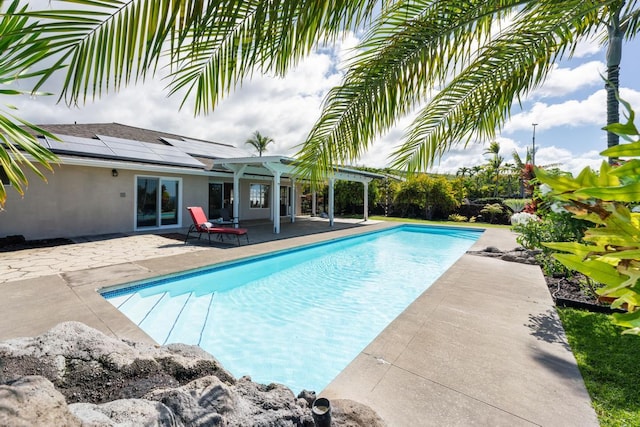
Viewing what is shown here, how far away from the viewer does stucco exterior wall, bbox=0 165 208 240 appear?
10.0 metres

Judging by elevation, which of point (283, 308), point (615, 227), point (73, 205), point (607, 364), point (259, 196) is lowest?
point (283, 308)

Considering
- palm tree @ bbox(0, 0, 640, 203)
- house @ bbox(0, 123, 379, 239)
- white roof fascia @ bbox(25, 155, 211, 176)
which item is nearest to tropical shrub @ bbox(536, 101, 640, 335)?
palm tree @ bbox(0, 0, 640, 203)

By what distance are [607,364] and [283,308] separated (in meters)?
4.96

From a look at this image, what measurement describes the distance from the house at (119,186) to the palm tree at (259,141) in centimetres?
2103

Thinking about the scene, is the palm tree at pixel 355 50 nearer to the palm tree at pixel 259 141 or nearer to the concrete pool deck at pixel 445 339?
the concrete pool deck at pixel 445 339

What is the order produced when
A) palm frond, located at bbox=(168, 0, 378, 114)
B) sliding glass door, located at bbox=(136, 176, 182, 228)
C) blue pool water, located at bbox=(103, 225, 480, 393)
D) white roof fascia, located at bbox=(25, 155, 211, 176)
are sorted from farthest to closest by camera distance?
sliding glass door, located at bbox=(136, 176, 182, 228)
white roof fascia, located at bbox=(25, 155, 211, 176)
blue pool water, located at bbox=(103, 225, 480, 393)
palm frond, located at bbox=(168, 0, 378, 114)

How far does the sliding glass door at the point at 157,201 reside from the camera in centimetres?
1309

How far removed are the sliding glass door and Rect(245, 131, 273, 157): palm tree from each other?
80.7 ft

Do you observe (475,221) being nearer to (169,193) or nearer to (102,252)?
(169,193)

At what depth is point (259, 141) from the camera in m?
38.3

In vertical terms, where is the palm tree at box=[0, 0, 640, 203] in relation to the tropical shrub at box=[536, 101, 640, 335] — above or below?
above

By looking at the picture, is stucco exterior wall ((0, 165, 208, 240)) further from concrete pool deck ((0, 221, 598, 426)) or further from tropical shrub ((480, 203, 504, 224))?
tropical shrub ((480, 203, 504, 224))

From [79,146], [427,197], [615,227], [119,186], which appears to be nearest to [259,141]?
[427,197]

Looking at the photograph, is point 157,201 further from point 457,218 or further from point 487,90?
point 457,218
